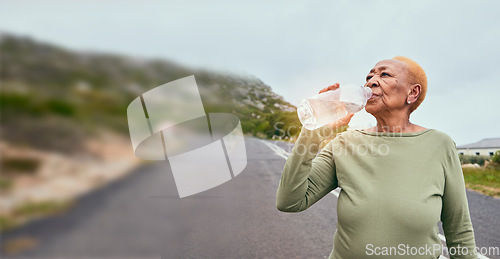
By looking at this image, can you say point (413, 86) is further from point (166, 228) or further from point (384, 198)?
point (166, 228)

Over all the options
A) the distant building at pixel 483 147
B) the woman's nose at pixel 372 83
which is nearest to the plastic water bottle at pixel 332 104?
the woman's nose at pixel 372 83

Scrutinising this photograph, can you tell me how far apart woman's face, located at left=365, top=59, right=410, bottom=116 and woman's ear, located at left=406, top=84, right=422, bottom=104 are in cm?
1

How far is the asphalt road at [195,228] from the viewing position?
247 cm

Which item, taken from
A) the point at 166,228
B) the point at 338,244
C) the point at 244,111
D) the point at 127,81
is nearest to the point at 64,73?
the point at 127,81

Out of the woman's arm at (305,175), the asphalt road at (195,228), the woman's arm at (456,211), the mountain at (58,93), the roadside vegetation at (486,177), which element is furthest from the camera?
the roadside vegetation at (486,177)

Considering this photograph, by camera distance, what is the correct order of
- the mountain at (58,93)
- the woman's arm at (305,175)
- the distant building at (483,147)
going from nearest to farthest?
the woman's arm at (305,175), the mountain at (58,93), the distant building at (483,147)

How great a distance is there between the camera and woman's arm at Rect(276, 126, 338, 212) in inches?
29.6

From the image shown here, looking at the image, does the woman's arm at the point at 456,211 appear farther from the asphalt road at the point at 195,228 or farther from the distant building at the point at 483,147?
the distant building at the point at 483,147

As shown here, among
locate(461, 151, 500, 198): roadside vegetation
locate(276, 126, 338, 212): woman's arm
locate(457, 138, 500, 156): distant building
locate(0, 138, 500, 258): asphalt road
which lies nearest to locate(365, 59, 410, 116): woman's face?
locate(276, 126, 338, 212): woman's arm

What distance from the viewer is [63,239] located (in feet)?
8.96

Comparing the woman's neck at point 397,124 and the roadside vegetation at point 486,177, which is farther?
the roadside vegetation at point 486,177

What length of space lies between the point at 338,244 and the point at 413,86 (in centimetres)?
54

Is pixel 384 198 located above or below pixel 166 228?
above

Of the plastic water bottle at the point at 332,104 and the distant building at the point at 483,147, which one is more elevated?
the plastic water bottle at the point at 332,104
